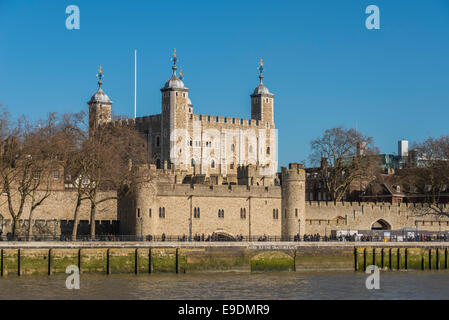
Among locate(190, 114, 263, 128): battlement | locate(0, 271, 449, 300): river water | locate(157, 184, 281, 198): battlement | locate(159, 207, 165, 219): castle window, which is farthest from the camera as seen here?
locate(190, 114, 263, 128): battlement

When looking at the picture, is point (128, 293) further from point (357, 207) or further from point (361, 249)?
point (357, 207)

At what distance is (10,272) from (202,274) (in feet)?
40.3

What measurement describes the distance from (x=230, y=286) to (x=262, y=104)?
71966 mm

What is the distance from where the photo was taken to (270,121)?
123750 mm

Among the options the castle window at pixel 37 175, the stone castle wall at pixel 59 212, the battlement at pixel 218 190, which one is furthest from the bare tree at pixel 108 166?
the castle window at pixel 37 175

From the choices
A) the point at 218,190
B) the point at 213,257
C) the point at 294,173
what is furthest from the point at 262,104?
the point at 213,257

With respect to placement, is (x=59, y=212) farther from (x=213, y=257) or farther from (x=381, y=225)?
(x=381, y=225)

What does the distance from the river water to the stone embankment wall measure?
3.96ft

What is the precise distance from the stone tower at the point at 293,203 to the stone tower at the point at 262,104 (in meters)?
49.7

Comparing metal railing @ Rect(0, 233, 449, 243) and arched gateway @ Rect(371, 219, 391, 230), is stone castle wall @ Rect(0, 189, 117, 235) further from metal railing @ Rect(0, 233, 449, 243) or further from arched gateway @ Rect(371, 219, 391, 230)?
arched gateway @ Rect(371, 219, 391, 230)

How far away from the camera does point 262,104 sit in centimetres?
12312

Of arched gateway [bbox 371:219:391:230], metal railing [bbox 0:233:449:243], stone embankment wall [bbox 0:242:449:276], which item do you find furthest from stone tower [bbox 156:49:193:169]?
stone embankment wall [bbox 0:242:449:276]

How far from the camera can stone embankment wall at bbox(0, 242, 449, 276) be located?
187 feet

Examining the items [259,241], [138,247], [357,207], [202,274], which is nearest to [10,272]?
[138,247]
